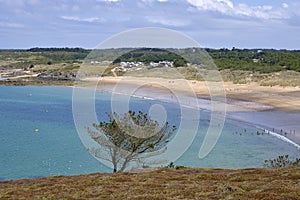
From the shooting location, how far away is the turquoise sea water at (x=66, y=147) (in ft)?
108

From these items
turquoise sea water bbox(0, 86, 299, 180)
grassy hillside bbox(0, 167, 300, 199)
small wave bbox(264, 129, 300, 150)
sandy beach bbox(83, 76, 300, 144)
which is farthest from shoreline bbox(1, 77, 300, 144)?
grassy hillside bbox(0, 167, 300, 199)

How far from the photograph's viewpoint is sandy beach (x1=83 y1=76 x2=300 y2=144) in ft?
163

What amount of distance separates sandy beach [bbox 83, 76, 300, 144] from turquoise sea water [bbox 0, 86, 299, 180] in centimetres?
309

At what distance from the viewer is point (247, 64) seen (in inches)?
4412

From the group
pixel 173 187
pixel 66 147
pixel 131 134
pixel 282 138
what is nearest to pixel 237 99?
pixel 282 138

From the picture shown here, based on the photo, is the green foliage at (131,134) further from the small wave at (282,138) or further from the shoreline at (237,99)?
the shoreline at (237,99)

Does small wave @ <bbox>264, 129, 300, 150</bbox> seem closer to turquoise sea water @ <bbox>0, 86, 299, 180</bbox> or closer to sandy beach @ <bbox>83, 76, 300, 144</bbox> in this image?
turquoise sea water @ <bbox>0, 86, 299, 180</bbox>

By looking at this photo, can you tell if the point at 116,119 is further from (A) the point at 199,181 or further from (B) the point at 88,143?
(B) the point at 88,143

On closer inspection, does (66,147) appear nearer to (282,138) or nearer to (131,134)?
(131,134)

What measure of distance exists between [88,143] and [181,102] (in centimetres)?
3349

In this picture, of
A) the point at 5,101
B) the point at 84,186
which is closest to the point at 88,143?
the point at 84,186

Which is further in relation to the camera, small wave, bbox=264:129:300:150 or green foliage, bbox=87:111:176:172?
small wave, bbox=264:129:300:150

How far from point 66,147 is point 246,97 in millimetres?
39027

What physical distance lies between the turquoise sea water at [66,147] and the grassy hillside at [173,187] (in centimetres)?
1358
